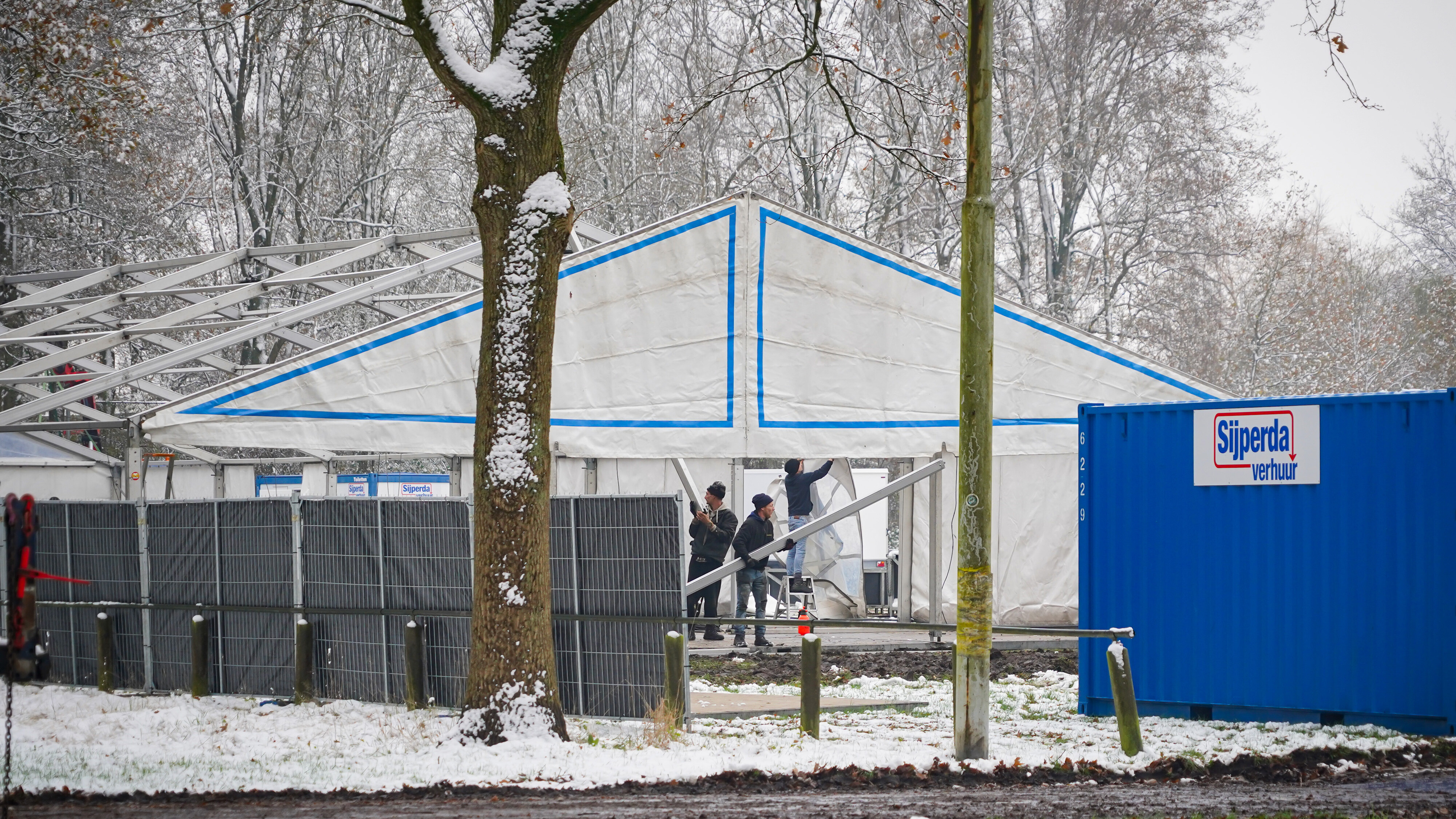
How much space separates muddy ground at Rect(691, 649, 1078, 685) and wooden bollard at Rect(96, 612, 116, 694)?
18.4 feet

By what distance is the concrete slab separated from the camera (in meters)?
10.6

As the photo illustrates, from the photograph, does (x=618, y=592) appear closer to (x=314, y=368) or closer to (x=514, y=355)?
(x=514, y=355)

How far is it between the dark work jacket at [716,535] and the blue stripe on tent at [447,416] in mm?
3540

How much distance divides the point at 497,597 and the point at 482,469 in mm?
884

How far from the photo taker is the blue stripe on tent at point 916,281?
1269cm

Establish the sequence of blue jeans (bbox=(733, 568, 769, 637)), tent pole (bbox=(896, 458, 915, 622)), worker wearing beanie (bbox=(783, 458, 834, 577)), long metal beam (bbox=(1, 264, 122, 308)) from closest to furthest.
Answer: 1. blue jeans (bbox=(733, 568, 769, 637))
2. long metal beam (bbox=(1, 264, 122, 308))
3. worker wearing beanie (bbox=(783, 458, 834, 577))
4. tent pole (bbox=(896, 458, 915, 622))

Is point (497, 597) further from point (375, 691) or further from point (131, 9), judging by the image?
point (131, 9)

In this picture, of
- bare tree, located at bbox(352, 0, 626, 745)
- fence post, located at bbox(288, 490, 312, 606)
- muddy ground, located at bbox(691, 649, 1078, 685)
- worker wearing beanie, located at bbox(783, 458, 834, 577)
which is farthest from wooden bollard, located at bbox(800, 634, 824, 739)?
worker wearing beanie, located at bbox(783, 458, 834, 577)

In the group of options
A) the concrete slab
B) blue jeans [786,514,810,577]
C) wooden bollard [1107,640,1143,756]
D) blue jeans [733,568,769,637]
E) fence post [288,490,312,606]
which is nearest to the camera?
wooden bollard [1107,640,1143,756]

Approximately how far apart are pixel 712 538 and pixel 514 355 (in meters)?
7.48

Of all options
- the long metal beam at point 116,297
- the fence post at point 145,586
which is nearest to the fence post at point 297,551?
the fence post at point 145,586

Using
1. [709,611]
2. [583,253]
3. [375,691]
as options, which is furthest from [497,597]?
[709,611]

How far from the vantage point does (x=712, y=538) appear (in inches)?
624

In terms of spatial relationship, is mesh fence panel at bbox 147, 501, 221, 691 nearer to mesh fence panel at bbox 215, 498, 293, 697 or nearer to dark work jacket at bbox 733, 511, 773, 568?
mesh fence panel at bbox 215, 498, 293, 697
